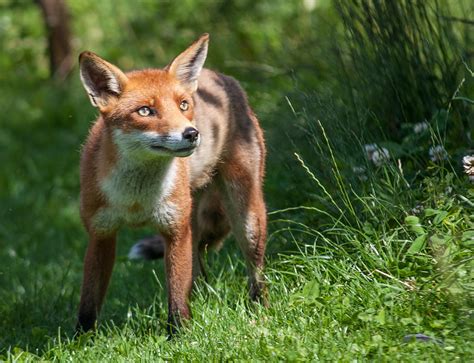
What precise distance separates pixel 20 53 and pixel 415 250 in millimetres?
11743

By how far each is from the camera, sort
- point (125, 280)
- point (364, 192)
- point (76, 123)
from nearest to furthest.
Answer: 1. point (364, 192)
2. point (125, 280)
3. point (76, 123)

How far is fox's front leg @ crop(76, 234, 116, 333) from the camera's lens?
5.96 metres

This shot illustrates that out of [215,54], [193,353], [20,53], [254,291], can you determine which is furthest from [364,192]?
[20,53]

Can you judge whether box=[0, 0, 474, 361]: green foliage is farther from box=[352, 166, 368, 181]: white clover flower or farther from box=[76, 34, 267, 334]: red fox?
box=[76, 34, 267, 334]: red fox

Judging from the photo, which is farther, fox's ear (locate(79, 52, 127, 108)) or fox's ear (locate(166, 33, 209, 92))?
fox's ear (locate(166, 33, 209, 92))

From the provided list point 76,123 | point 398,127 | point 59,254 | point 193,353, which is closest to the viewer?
point 193,353

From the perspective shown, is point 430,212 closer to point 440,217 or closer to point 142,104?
point 440,217

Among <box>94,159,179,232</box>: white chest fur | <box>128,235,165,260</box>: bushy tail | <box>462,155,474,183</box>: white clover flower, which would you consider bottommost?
<box>128,235,165,260</box>: bushy tail

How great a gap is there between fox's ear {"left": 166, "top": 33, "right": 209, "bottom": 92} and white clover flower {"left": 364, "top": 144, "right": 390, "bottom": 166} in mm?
1269

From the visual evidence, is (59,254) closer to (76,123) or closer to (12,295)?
(12,295)

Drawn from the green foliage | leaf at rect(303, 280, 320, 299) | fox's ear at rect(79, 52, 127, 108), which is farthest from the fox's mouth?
leaf at rect(303, 280, 320, 299)

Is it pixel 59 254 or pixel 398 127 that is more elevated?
pixel 398 127

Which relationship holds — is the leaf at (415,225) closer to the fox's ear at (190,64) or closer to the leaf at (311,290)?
the leaf at (311,290)

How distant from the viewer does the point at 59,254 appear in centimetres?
914
